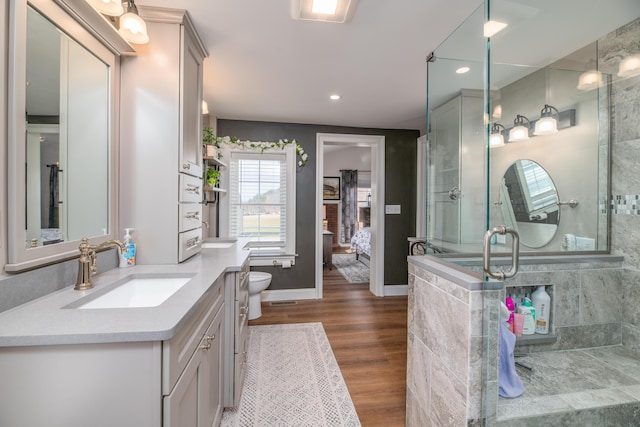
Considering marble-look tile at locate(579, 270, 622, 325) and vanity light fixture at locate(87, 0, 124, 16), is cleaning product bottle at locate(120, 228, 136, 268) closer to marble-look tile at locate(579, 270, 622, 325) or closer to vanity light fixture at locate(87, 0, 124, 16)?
vanity light fixture at locate(87, 0, 124, 16)

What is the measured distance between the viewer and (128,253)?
5.47ft

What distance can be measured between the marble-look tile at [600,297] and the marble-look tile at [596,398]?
18.7 inches

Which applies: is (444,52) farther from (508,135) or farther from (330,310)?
(330,310)

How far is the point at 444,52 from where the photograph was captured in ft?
6.24

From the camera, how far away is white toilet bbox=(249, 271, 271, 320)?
305 cm

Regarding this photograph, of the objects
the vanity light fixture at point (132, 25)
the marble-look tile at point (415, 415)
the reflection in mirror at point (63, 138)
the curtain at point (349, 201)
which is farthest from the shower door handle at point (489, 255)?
the curtain at point (349, 201)

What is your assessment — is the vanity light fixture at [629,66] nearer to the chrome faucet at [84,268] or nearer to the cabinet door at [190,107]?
the cabinet door at [190,107]

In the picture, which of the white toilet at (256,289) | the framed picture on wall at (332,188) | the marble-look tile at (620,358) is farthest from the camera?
the framed picture on wall at (332,188)

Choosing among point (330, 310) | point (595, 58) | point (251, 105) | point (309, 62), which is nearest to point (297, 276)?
point (330, 310)

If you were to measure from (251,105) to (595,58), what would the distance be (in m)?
2.83

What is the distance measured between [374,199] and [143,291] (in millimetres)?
3259

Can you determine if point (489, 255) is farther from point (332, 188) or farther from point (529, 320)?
point (332, 188)

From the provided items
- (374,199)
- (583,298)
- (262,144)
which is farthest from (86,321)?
(374,199)

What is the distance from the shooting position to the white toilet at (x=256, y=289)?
305 cm
